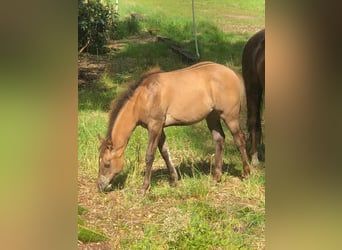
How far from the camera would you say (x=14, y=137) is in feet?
3.09

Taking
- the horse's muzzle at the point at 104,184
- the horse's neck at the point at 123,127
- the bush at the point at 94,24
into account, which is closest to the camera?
the bush at the point at 94,24

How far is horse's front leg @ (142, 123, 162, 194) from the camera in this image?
2809 mm

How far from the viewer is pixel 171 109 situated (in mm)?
3027

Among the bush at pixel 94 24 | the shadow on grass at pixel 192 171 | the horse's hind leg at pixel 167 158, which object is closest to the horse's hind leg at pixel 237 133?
the shadow on grass at pixel 192 171

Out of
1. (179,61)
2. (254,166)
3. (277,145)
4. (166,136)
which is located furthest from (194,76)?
(277,145)

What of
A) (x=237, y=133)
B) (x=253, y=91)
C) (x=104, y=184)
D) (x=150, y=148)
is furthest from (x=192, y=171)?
(x=253, y=91)

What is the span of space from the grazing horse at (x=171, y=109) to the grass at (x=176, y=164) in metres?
0.05

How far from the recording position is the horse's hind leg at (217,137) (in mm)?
2881

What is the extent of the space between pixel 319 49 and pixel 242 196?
1800 millimetres

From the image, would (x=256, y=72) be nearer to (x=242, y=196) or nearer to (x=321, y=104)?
(x=242, y=196)

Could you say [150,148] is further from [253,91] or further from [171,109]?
[253,91]

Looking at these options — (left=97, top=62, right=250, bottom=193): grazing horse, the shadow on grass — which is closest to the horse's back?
(left=97, top=62, right=250, bottom=193): grazing horse

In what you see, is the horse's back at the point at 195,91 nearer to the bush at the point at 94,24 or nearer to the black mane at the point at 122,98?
the black mane at the point at 122,98

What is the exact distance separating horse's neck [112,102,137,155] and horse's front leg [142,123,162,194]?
113 mm
